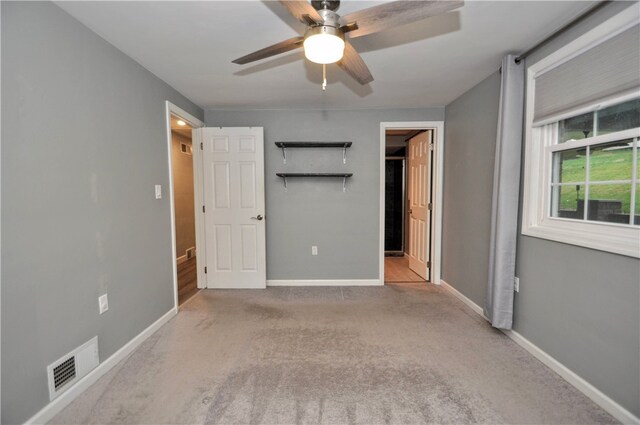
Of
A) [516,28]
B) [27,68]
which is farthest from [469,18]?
[27,68]

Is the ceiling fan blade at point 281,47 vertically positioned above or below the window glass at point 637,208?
above

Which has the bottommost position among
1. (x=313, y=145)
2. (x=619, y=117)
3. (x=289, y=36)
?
(x=619, y=117)

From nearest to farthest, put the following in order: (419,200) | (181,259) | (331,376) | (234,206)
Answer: (331,376)
(234,206)
(419,200)
(181,259)

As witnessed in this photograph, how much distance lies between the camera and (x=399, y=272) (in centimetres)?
422

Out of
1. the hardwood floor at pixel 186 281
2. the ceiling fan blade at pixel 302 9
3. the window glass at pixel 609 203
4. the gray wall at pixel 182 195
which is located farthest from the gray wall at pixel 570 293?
the gray wall at pixel 182 195

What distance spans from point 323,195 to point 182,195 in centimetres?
297

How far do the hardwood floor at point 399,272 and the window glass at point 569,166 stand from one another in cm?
222

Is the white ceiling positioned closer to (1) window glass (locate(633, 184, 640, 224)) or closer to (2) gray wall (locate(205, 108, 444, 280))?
(2) gray wall (locate(205, 108, 444, 280))

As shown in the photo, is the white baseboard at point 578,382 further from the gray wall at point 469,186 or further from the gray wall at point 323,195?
the gray wall at point 323,195

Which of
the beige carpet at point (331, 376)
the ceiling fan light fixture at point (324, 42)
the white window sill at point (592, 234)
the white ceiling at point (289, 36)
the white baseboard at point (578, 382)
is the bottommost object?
the beige carpet at point (331, 376)

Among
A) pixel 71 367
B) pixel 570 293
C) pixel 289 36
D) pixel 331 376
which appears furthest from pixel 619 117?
pixel 71 367

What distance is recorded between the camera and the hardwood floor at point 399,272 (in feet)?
12.7

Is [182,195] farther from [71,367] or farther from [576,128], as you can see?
[576,128]

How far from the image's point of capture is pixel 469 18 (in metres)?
1.72
